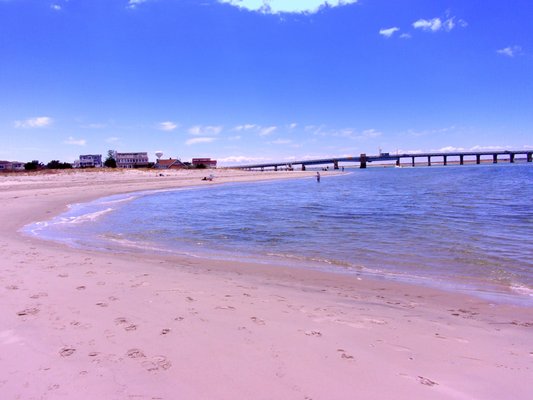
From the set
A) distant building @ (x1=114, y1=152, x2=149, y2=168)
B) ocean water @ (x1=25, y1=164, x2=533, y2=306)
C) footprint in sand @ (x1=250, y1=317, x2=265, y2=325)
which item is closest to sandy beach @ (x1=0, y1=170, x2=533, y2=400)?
footprint in sand @ (x1=250, y1=317, x2=265, y2=325)

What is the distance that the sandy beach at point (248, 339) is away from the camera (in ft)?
11.0

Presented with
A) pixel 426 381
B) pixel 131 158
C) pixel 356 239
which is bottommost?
pixel 356 239

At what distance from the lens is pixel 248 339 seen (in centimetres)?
436

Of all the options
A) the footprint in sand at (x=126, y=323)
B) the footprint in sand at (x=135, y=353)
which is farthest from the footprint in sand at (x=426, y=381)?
the footprint in sand at (x=126, y=323)

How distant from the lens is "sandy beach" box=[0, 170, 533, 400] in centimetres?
334

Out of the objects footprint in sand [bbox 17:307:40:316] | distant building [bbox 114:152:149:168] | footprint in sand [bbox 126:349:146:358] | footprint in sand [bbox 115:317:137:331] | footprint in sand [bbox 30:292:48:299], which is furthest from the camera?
distant building [bbox 114:152:149:168]

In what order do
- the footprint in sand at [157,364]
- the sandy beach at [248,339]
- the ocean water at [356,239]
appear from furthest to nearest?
1. the ocean water at [356,239]
2. the footprint in sand at [157,364]
3. the sandy beach at [248,339]

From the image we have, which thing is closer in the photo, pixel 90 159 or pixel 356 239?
pixel 356 239

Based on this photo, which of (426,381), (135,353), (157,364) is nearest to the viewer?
(426,381)

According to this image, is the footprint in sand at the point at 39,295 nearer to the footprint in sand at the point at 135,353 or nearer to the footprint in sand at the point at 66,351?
the footprint in sand at the point at 66,351

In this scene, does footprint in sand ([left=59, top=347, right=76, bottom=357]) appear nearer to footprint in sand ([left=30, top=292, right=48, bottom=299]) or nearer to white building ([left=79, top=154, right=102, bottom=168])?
footprint in sand ([left=30, top=292, right=48, bottom=299])

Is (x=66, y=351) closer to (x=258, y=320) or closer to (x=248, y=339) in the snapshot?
(x=248, y=339)

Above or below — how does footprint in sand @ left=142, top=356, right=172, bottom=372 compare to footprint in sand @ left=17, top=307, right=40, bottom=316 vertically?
below

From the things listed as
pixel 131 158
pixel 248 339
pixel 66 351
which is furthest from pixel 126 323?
pixel 131 158
